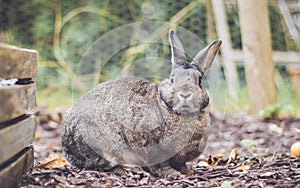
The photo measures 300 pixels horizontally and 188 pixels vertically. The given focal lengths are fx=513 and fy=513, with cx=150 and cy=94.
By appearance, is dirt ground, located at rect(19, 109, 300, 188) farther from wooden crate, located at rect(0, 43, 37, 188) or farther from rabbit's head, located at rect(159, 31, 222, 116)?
rabbit's head, located at rect(159, 31, 222, 116)

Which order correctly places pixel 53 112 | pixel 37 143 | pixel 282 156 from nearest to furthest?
pixel 282 156 < pixel 37 143 < pixel 53 112

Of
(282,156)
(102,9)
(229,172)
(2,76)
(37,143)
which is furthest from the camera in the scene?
(102,9)

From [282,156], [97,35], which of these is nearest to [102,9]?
[97,35]

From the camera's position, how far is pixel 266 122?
14.9ft

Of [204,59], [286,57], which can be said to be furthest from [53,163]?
[286,57]

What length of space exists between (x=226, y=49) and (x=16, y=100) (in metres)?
3.55

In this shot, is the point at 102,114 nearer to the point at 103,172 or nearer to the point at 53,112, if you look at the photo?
the point at 103,172

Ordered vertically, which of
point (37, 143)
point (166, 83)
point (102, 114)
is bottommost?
point (37, 143)

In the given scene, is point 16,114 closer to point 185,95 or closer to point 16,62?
point 16,62

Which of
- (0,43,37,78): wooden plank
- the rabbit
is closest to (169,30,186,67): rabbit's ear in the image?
the rabbit

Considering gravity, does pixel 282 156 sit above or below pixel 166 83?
below

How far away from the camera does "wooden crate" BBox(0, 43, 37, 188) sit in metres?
1.83

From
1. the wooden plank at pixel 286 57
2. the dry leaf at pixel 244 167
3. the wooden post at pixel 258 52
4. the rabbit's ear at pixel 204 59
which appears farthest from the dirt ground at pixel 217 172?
the wooden plank at pixel 286 57

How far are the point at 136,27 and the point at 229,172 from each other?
2430 millimetres
